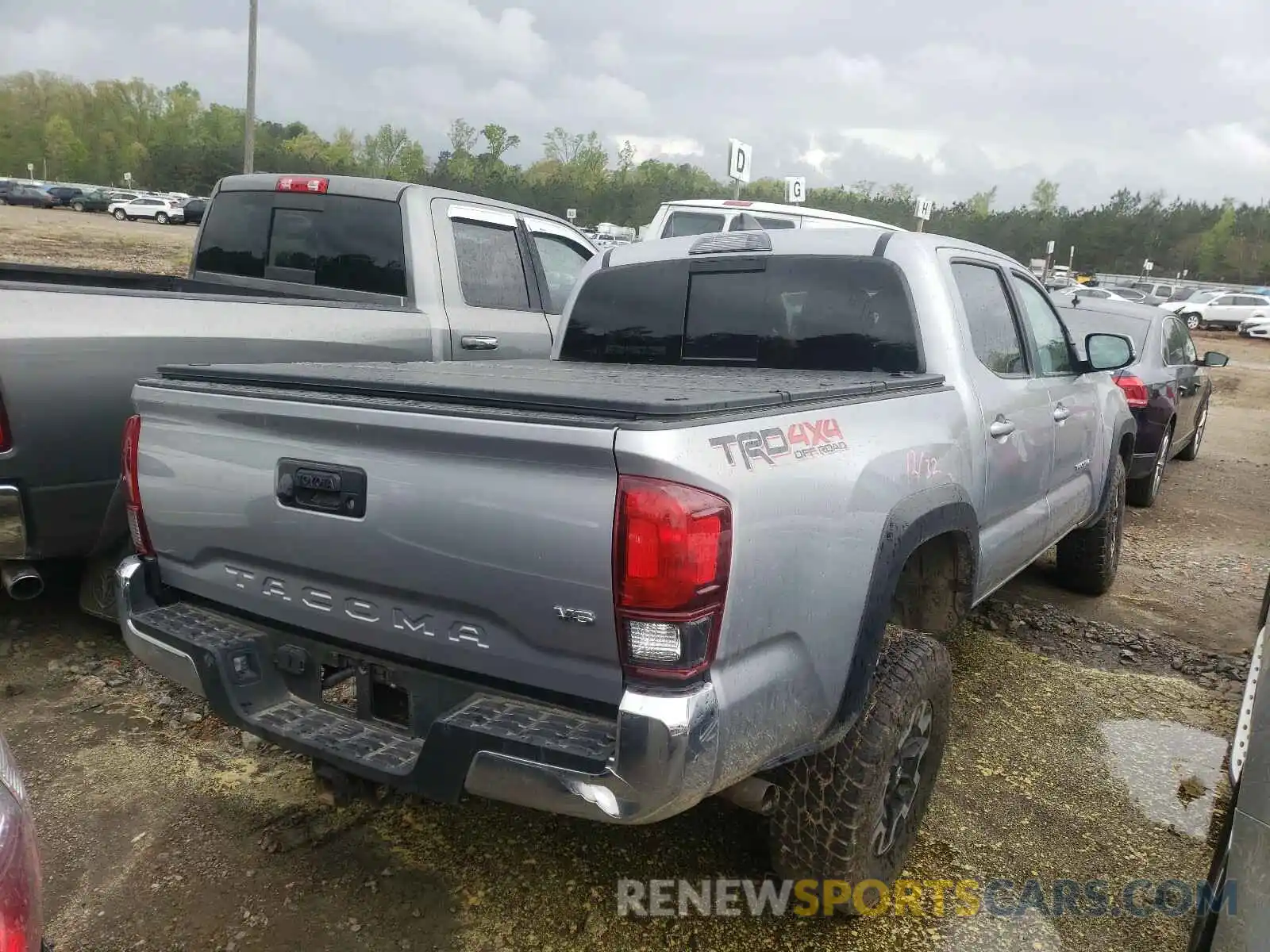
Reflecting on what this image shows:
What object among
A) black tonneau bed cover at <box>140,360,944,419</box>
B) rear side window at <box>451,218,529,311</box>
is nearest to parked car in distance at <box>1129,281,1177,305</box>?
rear side window at <box>451,218,529,311</box>

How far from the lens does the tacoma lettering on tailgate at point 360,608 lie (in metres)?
2.13

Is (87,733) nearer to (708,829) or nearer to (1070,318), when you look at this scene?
(708,829)

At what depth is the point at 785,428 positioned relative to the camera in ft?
7.11

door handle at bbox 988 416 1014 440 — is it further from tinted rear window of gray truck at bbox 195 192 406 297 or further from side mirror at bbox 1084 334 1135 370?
tinted rear window of gray truck at bbox 195 192 406 297

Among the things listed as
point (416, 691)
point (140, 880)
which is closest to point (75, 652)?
point (140, 880)

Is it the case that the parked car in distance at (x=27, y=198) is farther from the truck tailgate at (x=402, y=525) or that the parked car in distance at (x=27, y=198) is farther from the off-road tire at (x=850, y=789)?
the off-road tire at (x=850, y=789)

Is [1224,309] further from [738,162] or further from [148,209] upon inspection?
[148,209]

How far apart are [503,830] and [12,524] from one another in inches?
83.6

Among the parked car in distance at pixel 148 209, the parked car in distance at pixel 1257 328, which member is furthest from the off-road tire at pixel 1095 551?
the parked car in distance at pixel 148 209

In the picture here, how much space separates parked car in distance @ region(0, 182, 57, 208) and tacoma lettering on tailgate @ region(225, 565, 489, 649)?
6016 centimetres

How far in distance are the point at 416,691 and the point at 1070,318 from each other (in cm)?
685

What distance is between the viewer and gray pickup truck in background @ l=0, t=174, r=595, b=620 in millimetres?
3461

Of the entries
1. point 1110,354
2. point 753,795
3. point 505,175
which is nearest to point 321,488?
point 753,795

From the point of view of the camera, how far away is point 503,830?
118 inches
